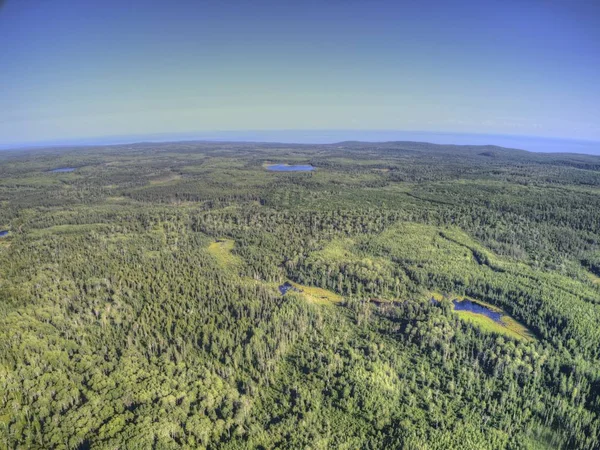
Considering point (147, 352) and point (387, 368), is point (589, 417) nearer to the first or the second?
point (387, 368)

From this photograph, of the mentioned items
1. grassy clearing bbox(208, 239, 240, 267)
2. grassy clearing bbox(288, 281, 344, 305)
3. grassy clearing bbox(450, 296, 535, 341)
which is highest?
grassy clearing bbox(208, 239, 240, 267)

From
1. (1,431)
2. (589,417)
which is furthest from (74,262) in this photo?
(589,417)

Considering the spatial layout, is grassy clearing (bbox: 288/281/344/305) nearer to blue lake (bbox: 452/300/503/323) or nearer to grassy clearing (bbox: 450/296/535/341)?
grassy clearing (bbox: 450/296/535/341)

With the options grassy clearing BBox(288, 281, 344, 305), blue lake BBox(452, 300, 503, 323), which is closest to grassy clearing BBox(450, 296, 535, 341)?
blue lake BBox(452, 300, 503, 323)

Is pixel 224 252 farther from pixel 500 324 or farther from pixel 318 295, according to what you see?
pixel 500 324

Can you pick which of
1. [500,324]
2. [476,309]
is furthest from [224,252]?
[500,324]

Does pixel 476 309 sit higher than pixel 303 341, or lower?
higher

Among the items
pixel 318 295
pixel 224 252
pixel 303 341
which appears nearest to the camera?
pixel 303 341
